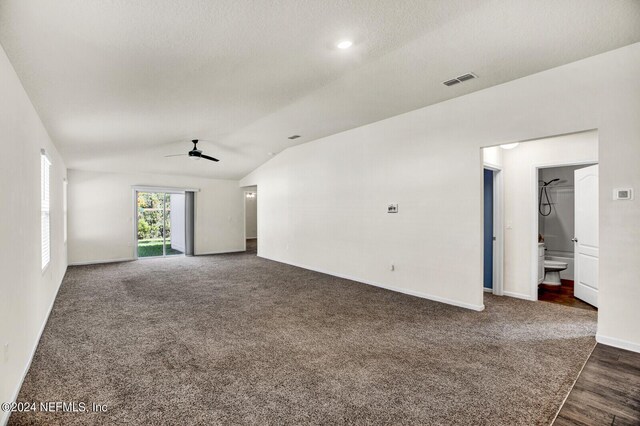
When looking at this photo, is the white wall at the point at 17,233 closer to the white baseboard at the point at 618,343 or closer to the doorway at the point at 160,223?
the white baseboard at the point at 618,343

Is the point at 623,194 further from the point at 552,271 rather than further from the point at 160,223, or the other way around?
the point at 160,223

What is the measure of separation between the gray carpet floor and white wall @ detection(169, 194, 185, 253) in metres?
6.00

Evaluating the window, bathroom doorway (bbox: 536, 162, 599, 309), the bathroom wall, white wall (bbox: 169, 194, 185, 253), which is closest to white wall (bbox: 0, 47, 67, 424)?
the window

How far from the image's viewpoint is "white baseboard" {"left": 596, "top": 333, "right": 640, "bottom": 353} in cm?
294

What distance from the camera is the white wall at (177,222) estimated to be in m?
10.7

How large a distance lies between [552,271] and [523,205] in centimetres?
188

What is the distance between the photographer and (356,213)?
19.6 feet

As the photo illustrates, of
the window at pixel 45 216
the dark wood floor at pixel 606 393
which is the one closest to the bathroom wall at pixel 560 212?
the dark wood floor at pixel 606 393

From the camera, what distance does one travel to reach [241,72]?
3.12 metres

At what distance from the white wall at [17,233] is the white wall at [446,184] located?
4532 millimetres

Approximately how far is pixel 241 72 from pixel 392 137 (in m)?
2.97

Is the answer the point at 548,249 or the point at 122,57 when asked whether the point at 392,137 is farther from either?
the point at 548,249

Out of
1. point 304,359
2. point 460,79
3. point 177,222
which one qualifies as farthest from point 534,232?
point 177,222

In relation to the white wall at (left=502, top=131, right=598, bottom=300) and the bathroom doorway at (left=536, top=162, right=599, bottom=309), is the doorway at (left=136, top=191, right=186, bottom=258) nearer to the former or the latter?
the white wall at (left=502, top=131, right=598, bottom=300)
